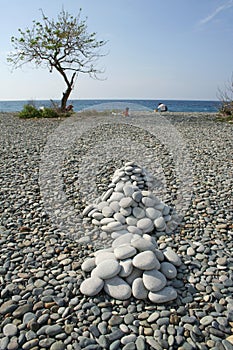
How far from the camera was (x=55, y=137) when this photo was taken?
7.21m

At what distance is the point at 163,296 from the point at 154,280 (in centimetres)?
11

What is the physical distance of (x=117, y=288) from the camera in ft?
6.00

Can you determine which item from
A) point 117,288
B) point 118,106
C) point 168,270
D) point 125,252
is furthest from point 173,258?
point 118,106

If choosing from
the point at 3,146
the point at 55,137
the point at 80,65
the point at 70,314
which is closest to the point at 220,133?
the point at 55,137

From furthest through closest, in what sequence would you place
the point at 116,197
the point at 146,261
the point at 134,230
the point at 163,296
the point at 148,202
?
1. the point at 116,197
2. the point at 148,202
3. the point at 134,230
4. the point at 146,261
5. the point at 163,296

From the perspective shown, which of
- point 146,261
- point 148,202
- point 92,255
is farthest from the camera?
point 148,202

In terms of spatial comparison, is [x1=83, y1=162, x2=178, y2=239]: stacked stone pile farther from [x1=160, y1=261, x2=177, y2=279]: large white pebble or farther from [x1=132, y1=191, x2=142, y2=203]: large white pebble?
[x1=160, y1=261, x2=177, y2=279]: large white pebble

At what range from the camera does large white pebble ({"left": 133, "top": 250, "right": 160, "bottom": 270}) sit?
1875mm

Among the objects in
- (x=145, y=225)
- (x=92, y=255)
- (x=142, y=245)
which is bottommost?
(x=92, y=255)

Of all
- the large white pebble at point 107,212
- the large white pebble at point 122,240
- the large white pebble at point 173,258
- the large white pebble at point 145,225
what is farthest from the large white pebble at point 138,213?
the large white pebble at point 173,258

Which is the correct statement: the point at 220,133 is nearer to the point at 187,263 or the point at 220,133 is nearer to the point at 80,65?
the point at 187,263

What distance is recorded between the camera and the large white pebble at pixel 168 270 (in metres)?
1.94

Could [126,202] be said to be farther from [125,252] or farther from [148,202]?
[125,252]

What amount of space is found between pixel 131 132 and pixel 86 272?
5.82 meters
